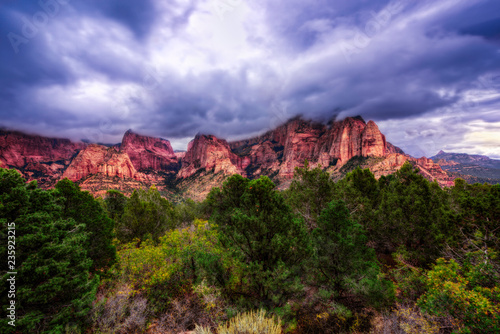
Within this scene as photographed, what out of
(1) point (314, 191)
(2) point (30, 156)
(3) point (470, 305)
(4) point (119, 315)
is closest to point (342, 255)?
(3) point (470, 305)

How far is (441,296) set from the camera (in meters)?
6.92

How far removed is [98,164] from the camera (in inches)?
5423

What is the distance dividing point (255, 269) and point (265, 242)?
59.1 inches

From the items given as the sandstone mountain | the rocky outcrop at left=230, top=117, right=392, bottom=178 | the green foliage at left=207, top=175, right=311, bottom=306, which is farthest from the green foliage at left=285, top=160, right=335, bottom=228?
the rocky outcrop at left=230, top=117, right=392, bottom=178

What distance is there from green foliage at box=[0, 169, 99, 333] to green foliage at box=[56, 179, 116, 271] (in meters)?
3.04

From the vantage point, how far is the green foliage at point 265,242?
10289mm

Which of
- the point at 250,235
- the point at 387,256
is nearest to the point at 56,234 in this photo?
the point at 250,235

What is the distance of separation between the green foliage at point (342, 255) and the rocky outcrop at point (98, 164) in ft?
498

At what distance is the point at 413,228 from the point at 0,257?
22.8 metres

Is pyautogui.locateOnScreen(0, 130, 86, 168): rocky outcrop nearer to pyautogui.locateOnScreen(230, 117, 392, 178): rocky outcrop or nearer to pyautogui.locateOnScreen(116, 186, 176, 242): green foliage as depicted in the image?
pyautogui.locateOnScreen(116, 186, 176, 242): green foliage

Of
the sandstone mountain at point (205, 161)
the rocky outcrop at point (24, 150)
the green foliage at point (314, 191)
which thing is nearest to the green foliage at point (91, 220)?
the green foliage at point (314, 191)

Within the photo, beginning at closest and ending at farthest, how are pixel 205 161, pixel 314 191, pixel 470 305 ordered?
1. pixel 470 305
2. pixel 314 191
3. pixel 205 161

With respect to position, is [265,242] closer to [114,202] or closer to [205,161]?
[114,202]

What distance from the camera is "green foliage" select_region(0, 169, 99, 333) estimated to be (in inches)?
263
